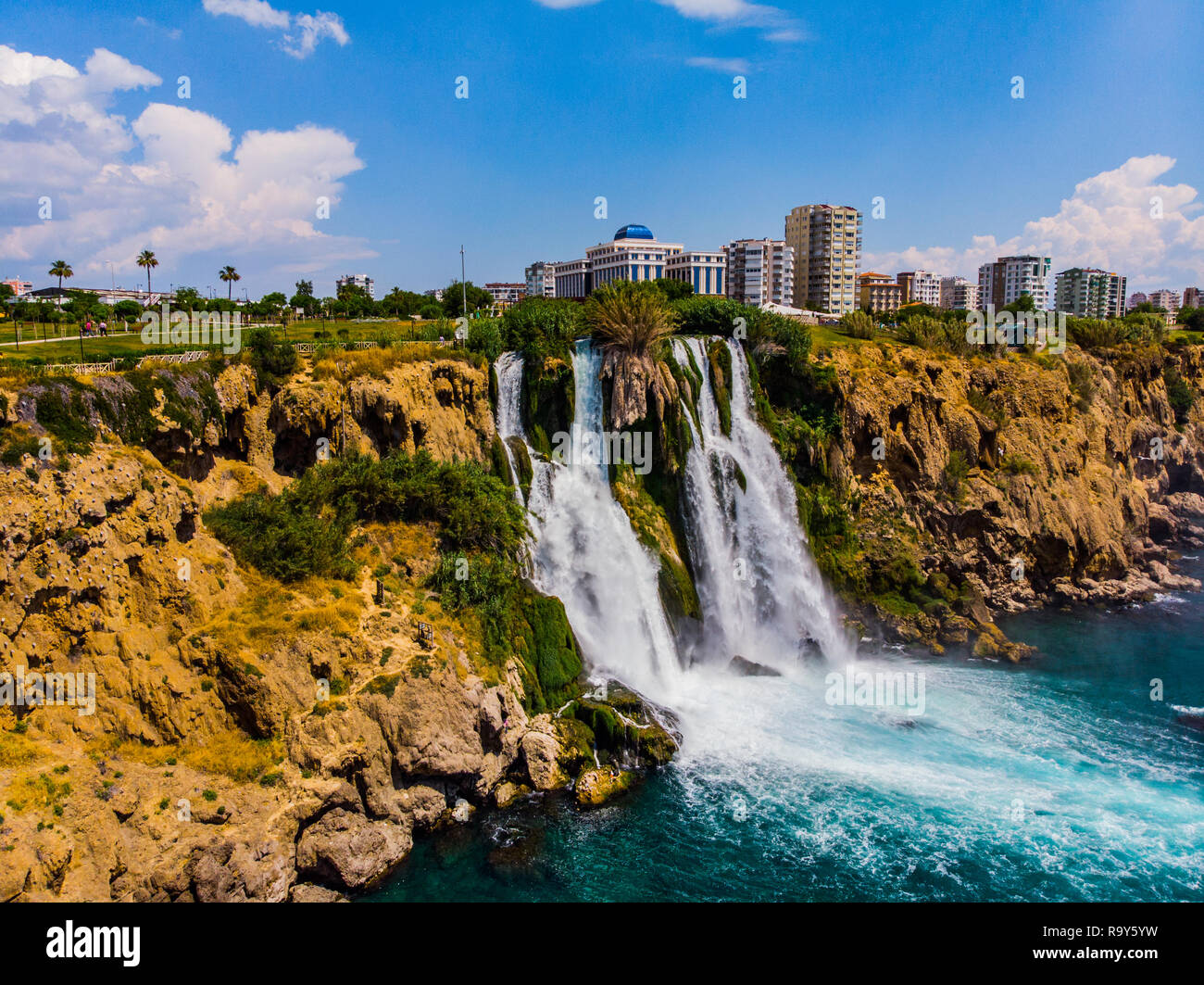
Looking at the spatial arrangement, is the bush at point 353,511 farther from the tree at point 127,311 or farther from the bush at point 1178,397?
the bush at point 1178,397

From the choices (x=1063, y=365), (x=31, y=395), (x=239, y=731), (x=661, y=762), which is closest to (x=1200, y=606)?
(x=1063, y=365)

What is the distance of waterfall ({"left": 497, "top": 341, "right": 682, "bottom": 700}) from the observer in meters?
28.6

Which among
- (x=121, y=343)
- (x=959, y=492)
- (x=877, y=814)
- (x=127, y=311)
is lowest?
(x=877, y=814)

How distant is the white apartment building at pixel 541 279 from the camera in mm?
163625

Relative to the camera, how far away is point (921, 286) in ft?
588

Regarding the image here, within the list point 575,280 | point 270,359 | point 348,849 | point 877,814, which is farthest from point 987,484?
point 575,280

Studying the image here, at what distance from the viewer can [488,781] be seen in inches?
874

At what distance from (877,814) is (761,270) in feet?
368

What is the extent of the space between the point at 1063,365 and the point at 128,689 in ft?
174

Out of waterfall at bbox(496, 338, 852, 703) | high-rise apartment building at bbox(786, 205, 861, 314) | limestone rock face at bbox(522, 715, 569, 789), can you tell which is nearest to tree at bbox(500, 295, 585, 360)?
waterfall at bbox(496, 338, 852, 703)

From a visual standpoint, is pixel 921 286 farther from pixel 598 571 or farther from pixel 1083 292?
pixel 598 571

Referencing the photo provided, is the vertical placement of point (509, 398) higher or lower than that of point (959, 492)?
higher

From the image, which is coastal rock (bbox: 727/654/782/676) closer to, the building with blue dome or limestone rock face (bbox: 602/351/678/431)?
limestone rock face (bbox: 602/351/678/431)
